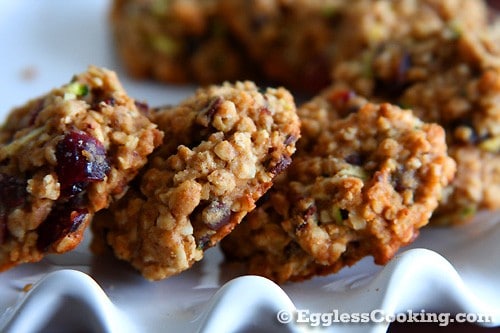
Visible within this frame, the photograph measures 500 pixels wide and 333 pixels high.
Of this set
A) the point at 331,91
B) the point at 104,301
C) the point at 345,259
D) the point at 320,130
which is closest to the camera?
the point at 104,301

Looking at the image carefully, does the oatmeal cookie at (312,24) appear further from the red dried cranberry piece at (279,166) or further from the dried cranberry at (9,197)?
the dried cranberry at (9,197)

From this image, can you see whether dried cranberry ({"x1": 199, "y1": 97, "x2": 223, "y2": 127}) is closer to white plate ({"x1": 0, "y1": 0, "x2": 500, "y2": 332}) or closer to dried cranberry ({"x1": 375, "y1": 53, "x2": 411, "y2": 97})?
white plate ({"x1": 0, "y1": 0, "x2": 500, "y2": 332})

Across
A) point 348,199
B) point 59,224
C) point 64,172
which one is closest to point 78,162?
point 64,172

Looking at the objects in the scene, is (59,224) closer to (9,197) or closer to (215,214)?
(9,197)

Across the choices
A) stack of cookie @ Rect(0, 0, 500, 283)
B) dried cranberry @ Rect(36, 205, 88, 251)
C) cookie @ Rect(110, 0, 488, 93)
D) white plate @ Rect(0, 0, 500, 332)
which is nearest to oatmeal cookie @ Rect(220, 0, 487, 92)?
cookie @ Rect(110, 0, 488, 93)

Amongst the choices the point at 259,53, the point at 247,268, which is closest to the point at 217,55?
the point at 259,53

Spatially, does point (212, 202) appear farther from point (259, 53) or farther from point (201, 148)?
point (259, 53)
